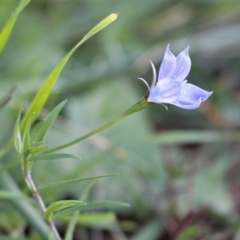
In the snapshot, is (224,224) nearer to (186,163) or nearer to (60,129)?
(186,163)

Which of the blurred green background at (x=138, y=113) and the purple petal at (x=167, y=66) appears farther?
the blurred green background at (x=138, y=113)

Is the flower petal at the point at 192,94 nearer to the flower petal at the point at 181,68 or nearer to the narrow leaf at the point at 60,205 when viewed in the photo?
the flower petal at the point at 181,68

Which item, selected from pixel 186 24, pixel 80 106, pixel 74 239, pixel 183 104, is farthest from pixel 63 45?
pixel 183 104

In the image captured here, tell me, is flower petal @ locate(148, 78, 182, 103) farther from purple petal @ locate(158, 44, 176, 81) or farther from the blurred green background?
the blurred green background

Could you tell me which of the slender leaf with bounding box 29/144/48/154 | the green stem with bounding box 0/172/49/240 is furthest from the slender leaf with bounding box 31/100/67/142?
the green stem with bounding box 0/172/49/240

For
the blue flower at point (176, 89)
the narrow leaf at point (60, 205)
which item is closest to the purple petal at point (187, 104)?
the blue flower at point (176, 89)

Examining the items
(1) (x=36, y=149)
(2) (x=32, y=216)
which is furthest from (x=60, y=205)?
(2) (x=32, y=216)
